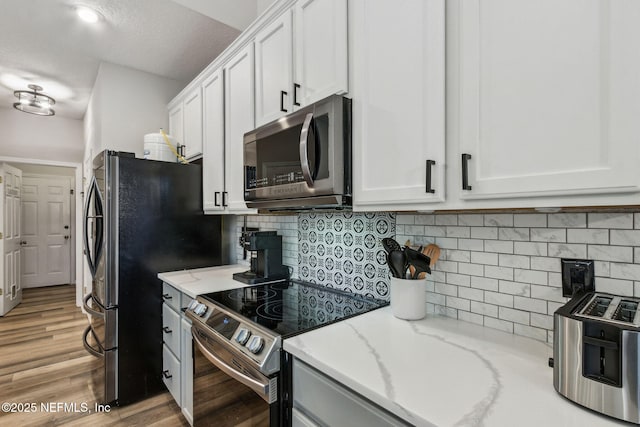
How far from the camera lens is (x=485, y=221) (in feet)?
4.02

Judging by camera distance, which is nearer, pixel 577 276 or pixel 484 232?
pixel 577 276

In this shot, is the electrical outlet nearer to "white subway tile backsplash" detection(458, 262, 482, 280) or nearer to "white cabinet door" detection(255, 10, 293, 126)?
"white subway tile backsplash" detection(458, 262, 482, 280)

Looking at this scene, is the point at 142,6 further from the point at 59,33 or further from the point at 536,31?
the point at 536,31

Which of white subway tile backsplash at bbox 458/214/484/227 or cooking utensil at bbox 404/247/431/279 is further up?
white subway tile backsplash at bbox 458/214/484/227

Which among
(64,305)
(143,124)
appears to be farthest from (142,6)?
(64,305)

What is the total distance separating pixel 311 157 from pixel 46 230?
6474 mm

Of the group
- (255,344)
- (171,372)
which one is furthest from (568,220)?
(171,372)

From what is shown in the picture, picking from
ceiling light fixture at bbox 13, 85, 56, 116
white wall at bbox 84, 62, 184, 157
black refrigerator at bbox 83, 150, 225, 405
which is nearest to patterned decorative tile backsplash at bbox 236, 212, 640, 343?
black refrigerator at bbox 83, 150, 225, 405

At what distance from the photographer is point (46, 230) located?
18.6 ft

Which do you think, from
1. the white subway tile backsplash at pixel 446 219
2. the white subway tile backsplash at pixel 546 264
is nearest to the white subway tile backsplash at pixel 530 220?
the white subway tile backsplash at pixel 546 264

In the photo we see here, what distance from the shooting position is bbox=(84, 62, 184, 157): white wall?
9.19 ft

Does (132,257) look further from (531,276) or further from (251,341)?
(531,276)

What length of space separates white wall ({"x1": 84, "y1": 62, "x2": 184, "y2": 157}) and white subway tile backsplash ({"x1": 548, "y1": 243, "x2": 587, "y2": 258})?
313cm

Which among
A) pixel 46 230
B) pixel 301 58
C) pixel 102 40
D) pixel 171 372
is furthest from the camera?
pixel 46 230
